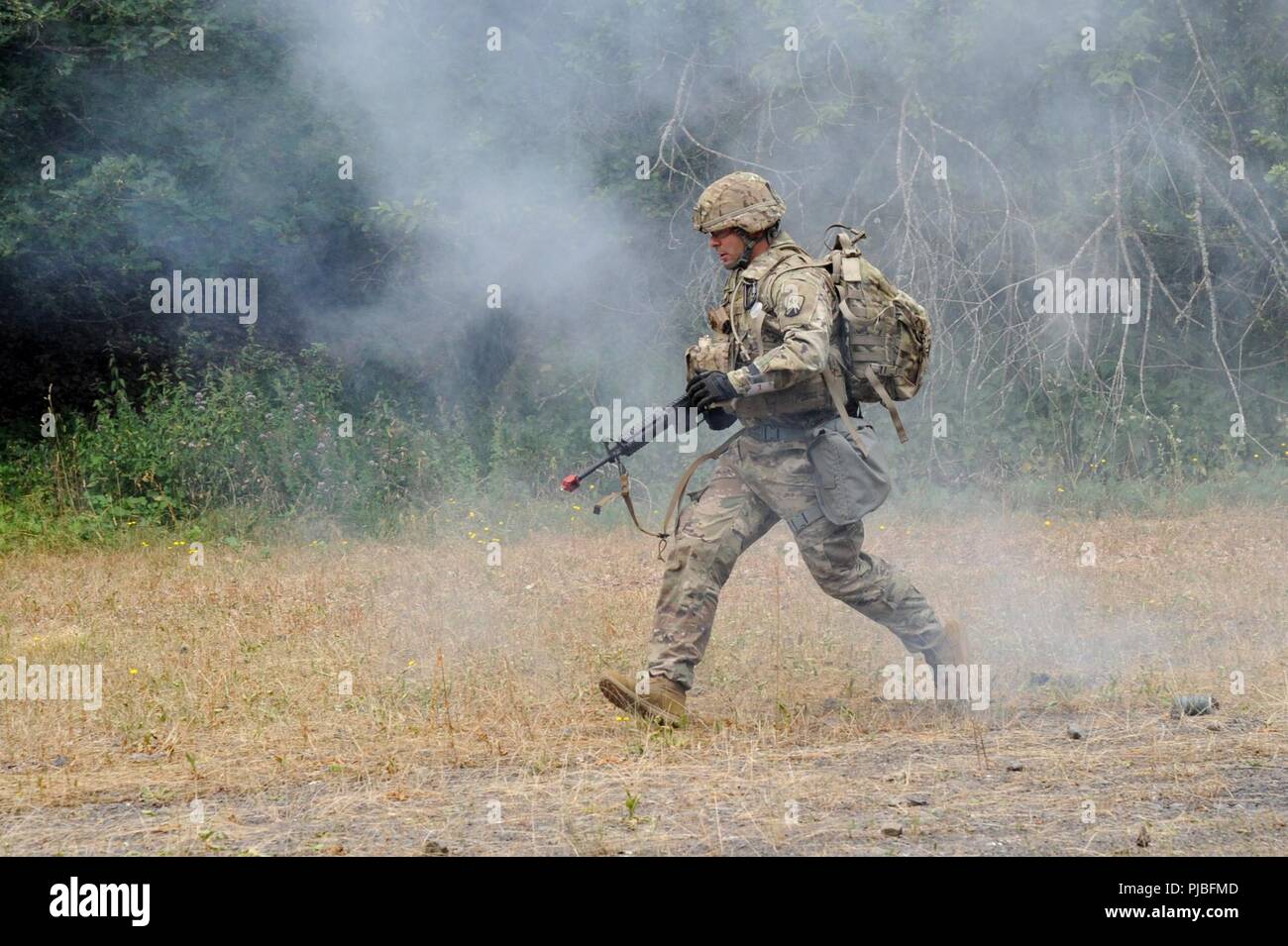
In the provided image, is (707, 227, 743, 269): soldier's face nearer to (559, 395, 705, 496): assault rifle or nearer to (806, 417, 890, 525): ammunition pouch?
(559, 395, 705, 496): assault rifle

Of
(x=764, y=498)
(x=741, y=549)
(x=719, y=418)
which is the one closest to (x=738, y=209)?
(x=719, y=418)

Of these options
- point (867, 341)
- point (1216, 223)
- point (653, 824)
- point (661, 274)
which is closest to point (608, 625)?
point (867, 341)

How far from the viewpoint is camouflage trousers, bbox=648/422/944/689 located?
5055 mm

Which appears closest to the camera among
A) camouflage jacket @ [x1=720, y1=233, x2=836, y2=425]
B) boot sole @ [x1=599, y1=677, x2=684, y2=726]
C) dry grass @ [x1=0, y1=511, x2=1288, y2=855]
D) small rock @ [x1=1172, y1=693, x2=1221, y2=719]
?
dry grass @ [x1=0, y1=511, x2=1288, y2=855]

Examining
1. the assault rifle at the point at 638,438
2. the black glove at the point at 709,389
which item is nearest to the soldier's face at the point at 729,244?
the black glove at the point at 709,389

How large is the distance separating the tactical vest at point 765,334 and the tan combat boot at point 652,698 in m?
0.92

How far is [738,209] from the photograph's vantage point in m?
5.09

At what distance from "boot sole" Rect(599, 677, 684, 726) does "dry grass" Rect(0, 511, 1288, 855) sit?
8 centimetres

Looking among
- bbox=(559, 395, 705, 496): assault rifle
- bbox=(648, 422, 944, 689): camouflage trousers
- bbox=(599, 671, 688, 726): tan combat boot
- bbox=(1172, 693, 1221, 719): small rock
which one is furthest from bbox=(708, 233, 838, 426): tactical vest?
bbox=(1172, 693, 1221, 719): small rock

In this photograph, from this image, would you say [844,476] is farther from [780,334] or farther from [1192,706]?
[1192,706]

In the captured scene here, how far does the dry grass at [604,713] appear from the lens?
4.05 m

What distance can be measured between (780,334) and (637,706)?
128 cm

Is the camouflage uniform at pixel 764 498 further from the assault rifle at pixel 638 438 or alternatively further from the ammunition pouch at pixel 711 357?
the assault rifle at pixel 638 438

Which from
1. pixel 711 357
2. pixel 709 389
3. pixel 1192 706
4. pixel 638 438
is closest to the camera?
pixel 709 389
